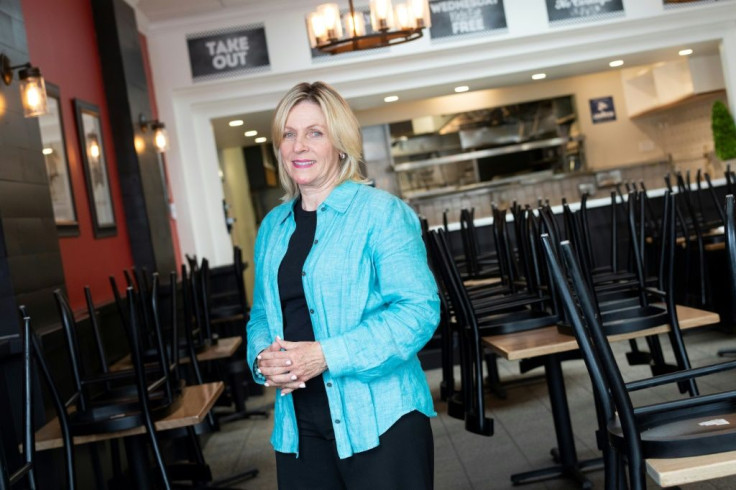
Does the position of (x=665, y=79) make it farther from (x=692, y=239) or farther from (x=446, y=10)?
(x=692, y=239)

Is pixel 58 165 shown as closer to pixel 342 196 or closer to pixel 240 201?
pixel 342 196

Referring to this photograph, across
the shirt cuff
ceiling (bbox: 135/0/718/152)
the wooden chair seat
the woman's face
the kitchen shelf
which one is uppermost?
ceiling (bbox: 135/0/718/152)

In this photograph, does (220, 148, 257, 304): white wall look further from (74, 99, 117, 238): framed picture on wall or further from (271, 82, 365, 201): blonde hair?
(271, 82, 365, 201): blonde hair

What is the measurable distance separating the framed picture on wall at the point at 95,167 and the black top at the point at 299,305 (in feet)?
13.6

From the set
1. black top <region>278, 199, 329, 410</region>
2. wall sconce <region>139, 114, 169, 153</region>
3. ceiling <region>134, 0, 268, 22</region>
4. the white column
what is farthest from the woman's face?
the white column

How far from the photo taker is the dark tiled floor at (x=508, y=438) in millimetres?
4066

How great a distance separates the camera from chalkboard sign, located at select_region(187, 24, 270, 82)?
8.19 metres

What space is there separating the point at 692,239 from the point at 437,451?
9.88ft

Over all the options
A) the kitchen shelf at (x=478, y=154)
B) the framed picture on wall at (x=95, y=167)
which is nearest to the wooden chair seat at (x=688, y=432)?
the framed picture on wall at (x=95, y=167)

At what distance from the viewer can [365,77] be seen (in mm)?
8359

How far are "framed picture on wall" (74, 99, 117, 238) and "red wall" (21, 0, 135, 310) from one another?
5cm

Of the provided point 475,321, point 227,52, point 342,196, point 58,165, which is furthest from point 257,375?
point 227,52

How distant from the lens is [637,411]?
1783mm

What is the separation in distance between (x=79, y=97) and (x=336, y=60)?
106 inches
